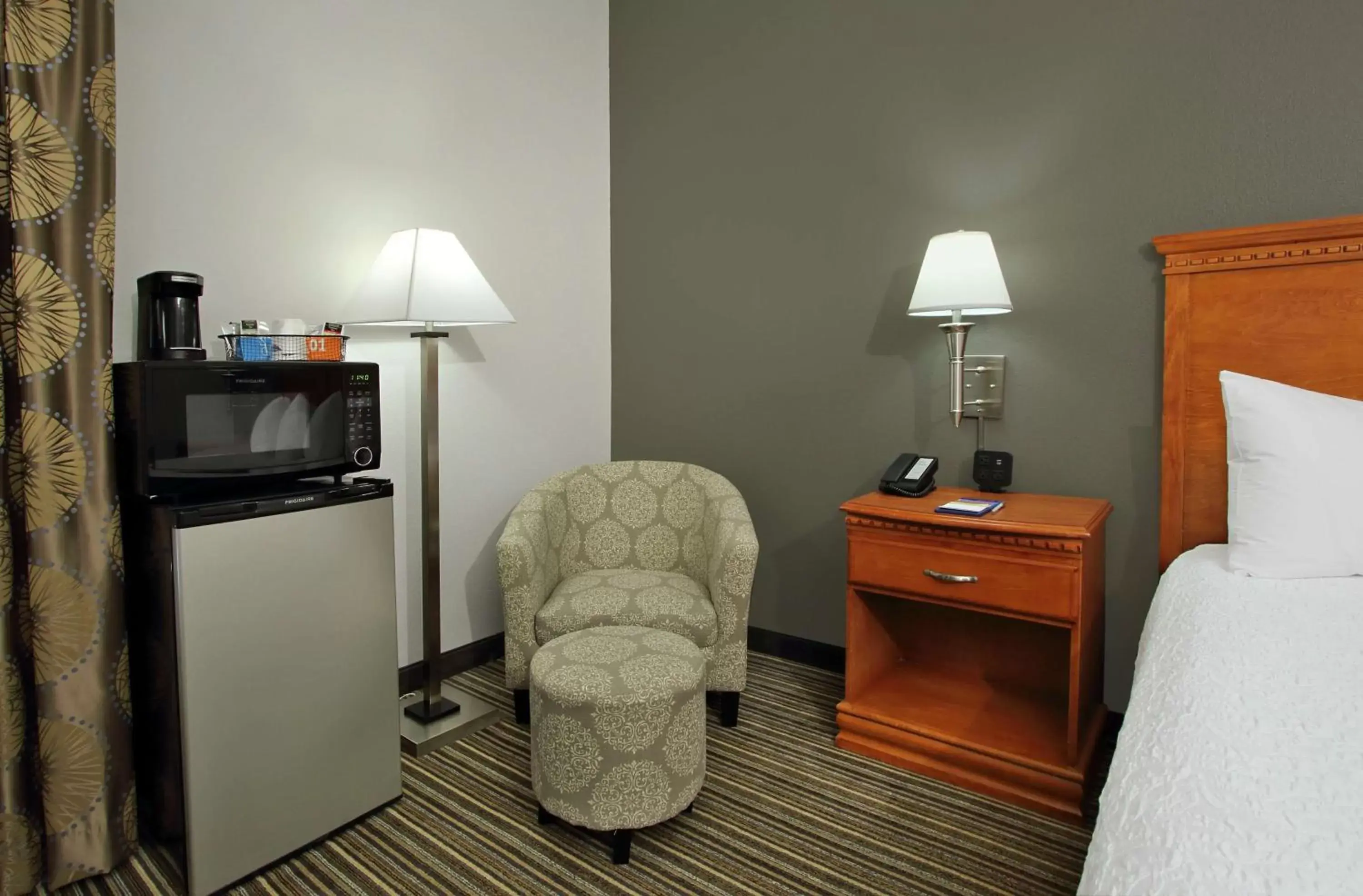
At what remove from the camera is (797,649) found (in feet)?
10.0

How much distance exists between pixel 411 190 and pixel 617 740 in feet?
6.28

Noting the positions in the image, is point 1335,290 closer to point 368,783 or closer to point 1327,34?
point 1327,34

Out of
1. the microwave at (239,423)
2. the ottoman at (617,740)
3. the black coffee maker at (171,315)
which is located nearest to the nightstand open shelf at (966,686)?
the ottoman at (617,740)

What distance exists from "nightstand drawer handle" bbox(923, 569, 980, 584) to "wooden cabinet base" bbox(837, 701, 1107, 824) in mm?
452

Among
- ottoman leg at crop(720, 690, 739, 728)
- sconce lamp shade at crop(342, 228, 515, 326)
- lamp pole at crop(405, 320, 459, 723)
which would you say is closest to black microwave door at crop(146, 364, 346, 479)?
sconce lamp shade at crop(342, 228, 515, 326)

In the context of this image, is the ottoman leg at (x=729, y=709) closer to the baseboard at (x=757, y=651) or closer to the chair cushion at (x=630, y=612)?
the chair cushion at (x=630, y=612)

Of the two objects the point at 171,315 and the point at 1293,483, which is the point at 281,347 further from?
the point at 1293,483

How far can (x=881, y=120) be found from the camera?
2.73m

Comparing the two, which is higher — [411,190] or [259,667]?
[411,190]

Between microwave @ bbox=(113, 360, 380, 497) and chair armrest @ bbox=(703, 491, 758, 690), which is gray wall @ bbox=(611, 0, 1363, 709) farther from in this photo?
microwave @ bbox=(113, 360, 380, 497)

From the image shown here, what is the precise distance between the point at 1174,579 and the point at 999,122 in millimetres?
1501

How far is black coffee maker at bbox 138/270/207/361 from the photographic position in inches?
72.5

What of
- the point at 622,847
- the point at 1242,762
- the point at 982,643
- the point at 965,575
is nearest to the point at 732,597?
the point at 965,575

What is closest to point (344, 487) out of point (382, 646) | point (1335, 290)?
point (382, 646)
